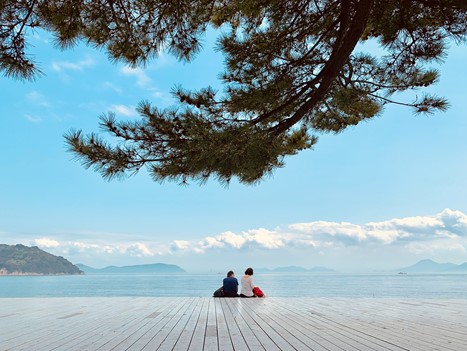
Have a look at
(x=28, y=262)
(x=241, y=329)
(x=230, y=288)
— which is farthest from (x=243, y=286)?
(x=28, y=262)

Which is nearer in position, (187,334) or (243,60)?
(187,334)

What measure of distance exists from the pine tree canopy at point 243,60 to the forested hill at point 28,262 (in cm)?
15891

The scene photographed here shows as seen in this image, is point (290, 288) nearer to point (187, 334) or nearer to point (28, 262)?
point (187, 334)

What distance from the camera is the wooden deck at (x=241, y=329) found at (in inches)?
156

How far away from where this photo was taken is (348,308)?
739 cm

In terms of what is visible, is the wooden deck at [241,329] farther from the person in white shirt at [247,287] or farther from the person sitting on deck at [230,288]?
the person sitting on deck at [230,288]

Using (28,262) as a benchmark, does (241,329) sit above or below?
below

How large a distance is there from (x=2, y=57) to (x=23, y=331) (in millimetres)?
3024

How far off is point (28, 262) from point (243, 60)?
165m

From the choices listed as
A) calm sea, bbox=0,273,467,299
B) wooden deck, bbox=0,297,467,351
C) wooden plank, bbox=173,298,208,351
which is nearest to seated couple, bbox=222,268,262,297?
wooden deck, bbox=0,297,467,351

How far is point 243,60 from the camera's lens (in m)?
5.35

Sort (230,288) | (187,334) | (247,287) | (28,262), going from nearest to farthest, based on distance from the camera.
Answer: (187,334) < (247,287) < (230,288) < (28,262)

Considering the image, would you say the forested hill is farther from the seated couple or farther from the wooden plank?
the wooden plank

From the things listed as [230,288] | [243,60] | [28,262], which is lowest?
[230,288]
